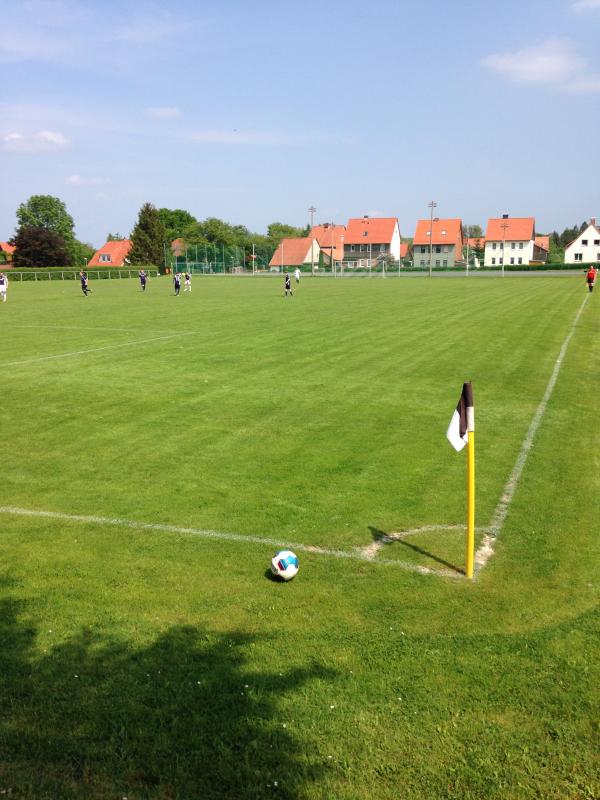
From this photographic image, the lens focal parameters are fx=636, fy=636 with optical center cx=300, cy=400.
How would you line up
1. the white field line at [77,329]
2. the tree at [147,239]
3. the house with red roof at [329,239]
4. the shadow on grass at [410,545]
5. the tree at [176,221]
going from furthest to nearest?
the tree at [176,221], the house with red roof at [329,239], the tree at [147,239], the white field line at [77,329], the shadow on grass at [410,545]

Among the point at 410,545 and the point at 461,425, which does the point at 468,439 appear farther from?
the point at 410,545

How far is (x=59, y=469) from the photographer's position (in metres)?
9.28

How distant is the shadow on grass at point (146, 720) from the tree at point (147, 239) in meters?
106

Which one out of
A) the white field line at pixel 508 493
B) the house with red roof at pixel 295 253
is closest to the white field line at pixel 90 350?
the white field line at pixel 508 493

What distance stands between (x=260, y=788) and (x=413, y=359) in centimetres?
1538

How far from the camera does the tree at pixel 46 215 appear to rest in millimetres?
131250

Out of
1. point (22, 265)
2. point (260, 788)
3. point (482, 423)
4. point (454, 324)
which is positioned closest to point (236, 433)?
point (482, 423)

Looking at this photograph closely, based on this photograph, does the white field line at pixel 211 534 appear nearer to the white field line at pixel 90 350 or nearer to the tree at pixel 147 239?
the white field line at pixel 90 350

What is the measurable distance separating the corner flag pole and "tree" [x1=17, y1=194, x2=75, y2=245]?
13688 centimetres

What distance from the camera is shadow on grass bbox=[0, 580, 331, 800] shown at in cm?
369

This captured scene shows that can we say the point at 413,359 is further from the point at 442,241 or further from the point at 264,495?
the point at 442,241

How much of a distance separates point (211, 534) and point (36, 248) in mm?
96865

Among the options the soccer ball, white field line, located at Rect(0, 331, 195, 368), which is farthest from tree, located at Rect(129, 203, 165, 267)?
the soccer ball

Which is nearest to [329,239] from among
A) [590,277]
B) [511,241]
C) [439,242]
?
[439,242]
